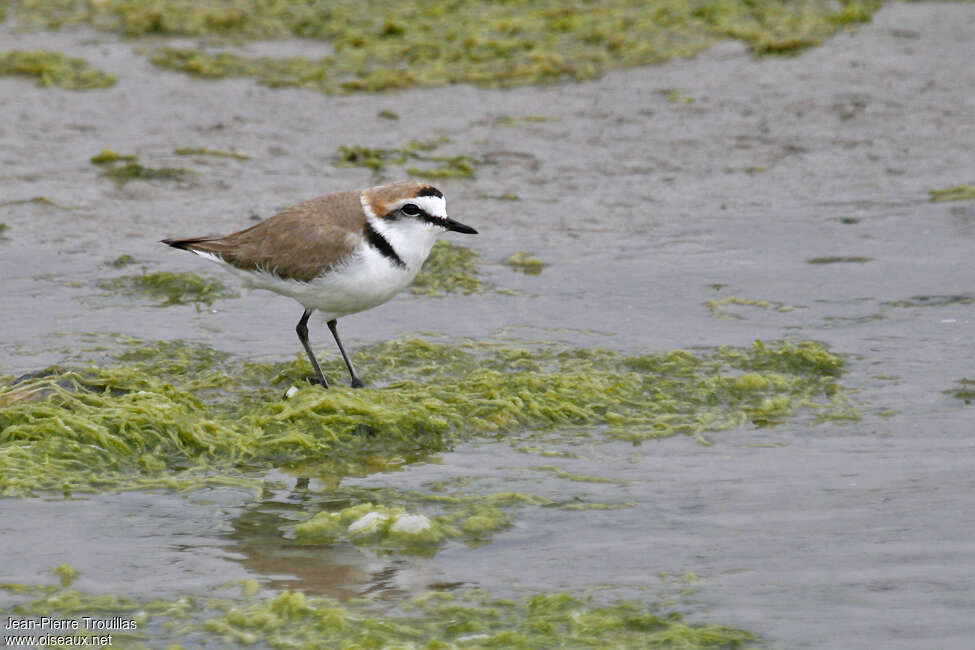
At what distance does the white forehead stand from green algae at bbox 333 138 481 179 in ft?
11.4

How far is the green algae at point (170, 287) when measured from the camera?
930cm

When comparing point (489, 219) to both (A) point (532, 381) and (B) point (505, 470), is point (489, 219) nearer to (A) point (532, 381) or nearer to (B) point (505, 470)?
(A) point (532, 381)

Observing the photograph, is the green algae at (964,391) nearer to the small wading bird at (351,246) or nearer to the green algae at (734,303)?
the green algae at (734,303)

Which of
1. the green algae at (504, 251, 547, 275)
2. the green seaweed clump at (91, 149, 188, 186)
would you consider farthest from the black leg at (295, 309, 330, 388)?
the green seaweed clump at (91, 149, 188, 186)

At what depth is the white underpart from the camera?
24.7 feet

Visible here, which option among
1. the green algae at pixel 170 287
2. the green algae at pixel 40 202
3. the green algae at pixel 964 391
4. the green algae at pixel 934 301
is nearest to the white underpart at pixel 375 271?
the green algae at pixel 170 287

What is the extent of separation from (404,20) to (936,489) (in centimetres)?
953

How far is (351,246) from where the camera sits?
752 cm

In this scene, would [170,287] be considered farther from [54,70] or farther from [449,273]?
[54,70]

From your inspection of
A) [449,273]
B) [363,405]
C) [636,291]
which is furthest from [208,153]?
[363,405]

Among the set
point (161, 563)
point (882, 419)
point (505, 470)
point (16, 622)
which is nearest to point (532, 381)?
point (505, 470)

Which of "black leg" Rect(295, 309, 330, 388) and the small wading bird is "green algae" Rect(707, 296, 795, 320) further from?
"black leg" Rect(295, 309, 330, 388)

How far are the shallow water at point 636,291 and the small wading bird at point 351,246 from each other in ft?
2.74

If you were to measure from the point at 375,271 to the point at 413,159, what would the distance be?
162 inches
